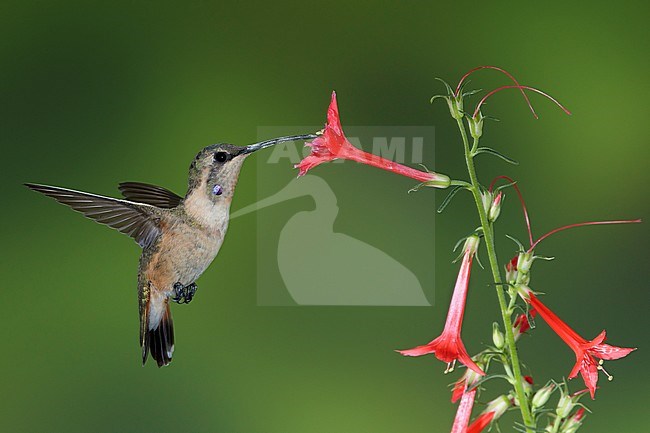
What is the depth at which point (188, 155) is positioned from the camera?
241 cm

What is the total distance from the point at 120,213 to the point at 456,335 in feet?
1.69

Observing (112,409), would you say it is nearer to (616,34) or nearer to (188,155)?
(188,155)

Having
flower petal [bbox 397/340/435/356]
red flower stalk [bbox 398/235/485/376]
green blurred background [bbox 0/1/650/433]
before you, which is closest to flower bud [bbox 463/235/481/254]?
red flower stalk [bbox 398/235/485/376]

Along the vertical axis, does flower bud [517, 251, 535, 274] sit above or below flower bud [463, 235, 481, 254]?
below

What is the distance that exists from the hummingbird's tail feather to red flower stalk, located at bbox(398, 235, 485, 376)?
0.48 metres

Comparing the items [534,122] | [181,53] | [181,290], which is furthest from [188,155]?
[181,290]

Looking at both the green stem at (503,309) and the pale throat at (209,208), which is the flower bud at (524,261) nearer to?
the green stem at (503,309)

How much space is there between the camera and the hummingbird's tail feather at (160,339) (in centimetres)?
122

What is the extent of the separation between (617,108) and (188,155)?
132 cm

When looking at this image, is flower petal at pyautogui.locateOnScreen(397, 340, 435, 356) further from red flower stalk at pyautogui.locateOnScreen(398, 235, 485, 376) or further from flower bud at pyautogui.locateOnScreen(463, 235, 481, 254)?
flower bud at pyautogui.locateOnScreen(463, 235, 481, 254)

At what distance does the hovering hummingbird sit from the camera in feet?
3.45

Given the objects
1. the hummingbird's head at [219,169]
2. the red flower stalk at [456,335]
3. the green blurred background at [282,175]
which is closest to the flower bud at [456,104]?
the red flower stalk at [456,335]

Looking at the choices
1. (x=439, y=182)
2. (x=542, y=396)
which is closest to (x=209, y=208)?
(x=439, y=182)

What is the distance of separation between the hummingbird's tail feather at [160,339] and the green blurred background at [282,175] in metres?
0.96
